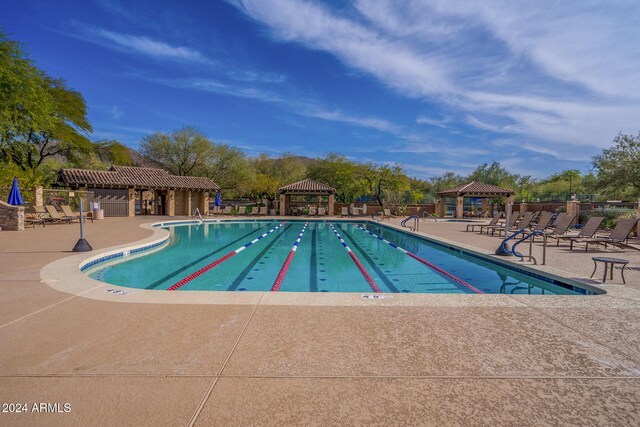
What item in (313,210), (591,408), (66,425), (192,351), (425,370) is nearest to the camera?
(66,425)

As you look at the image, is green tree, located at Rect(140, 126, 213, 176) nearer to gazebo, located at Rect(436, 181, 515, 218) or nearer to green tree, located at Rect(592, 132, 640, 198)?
gazebo, located at Rect(436, 181, 515, 218)

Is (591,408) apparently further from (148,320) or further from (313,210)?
(313,210)

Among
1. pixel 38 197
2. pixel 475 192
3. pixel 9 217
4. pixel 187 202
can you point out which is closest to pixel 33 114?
pixel 38 197

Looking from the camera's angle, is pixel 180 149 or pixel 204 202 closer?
pixel 204 202

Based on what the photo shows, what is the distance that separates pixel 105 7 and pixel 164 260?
33.2ft

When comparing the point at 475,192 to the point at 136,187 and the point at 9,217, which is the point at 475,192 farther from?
the point at 9,217

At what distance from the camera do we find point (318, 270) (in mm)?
8398

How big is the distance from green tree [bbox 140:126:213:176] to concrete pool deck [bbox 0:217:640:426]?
109 feet

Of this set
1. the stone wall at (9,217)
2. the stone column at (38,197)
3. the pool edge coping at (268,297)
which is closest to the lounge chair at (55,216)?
the stone column at (38,197)

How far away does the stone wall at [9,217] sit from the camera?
1317 centimetres

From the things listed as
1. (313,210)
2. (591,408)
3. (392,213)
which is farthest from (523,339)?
(392,213)

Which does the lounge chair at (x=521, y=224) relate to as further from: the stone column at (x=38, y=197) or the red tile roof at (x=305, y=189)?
the stone column at (x=38, y=197)

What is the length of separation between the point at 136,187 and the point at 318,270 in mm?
21900

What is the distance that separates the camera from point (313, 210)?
28.3 meters
